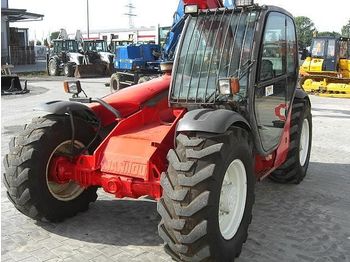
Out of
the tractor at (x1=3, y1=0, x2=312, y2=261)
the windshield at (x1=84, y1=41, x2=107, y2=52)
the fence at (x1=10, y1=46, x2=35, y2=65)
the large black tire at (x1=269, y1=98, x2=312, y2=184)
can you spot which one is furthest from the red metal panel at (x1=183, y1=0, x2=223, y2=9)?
the fence at (x1=10, y1=46, x2=35, y2=65)

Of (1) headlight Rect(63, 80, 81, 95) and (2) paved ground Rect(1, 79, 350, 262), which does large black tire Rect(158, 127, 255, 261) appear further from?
(1) headlight Rect(63, 80, 81, 95)

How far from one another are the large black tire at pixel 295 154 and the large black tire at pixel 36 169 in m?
2.72

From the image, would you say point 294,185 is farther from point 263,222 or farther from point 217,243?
point 217,243

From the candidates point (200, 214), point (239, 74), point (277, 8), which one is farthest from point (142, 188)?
point (277, 8)

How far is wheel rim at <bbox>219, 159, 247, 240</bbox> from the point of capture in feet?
11.9

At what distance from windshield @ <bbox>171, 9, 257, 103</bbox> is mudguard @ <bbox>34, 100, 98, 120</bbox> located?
0.90 m

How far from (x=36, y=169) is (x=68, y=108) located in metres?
0.67

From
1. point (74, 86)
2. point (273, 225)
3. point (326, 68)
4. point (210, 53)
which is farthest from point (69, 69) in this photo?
point (273, 225)

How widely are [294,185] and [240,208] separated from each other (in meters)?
2.19

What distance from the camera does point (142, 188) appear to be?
378 cm

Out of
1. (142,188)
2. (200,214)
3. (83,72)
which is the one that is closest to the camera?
(200,214)

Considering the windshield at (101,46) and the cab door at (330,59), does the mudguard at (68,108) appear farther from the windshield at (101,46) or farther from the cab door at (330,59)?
the windshield at (101,46)

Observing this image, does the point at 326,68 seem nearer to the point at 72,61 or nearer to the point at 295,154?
the point at 295,154

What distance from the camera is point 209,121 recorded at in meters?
3.37
